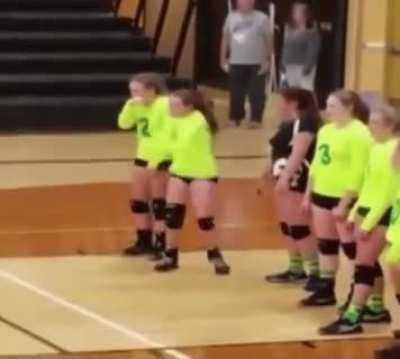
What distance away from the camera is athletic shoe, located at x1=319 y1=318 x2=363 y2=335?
360 inches

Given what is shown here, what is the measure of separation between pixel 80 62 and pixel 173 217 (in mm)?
9513

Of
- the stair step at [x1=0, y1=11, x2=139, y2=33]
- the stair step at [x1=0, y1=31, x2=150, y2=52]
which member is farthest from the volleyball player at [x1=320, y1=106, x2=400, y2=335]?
the stair step at [x1=0, y1=11, x2=139, y2=33]

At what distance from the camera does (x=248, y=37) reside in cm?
1856

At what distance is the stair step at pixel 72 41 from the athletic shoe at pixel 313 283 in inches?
414

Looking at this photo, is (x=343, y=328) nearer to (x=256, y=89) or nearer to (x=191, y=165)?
(x=191, y=165)

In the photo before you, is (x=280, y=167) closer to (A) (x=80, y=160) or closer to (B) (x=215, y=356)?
(B) (x=215, y=356)

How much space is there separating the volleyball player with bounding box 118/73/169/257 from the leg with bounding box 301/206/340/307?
64.5 inches

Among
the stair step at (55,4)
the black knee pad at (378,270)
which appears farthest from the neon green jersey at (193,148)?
the stair step at (55,4)

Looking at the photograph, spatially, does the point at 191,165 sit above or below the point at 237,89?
above

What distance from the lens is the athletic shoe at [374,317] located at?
31.0ft

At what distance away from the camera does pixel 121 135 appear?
59.9ft

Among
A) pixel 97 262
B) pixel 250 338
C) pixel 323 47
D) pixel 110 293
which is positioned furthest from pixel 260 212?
pixel 323 47

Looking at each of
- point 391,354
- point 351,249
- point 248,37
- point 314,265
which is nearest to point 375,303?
point 351,249

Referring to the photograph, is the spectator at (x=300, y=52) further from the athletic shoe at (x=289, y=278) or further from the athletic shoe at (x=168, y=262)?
the athletic shoe at (x=289, y=278)
